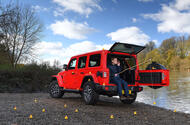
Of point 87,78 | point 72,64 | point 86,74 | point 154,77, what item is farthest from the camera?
point 72,64

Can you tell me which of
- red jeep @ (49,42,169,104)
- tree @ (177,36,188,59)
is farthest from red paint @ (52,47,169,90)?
tree @ (177,36,188,59)

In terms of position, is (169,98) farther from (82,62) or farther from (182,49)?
(182,49)

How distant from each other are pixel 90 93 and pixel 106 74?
1004 mm

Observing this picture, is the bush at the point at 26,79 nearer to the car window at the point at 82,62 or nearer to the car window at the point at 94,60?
the car window at the point at 82,62

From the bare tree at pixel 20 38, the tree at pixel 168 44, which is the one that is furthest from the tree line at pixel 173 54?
the bare tree at pixel 20 38

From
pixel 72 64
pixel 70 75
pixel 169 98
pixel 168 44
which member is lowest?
pixel 169 98

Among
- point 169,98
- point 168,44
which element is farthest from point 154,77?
point 168,44

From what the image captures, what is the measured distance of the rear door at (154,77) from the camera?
22.4ft

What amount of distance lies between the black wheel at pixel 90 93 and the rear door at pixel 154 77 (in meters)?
1.86

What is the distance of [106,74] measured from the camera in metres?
Result: 6.62

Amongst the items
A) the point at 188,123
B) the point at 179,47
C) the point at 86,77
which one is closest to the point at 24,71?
the point at 86,77

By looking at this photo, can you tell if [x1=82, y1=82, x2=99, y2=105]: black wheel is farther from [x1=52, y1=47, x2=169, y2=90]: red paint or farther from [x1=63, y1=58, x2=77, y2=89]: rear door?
[x1=63, y1=58, x2=77, y2=89]: rear door

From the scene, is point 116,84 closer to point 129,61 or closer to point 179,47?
point 129,61

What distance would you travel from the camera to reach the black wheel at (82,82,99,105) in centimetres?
684
